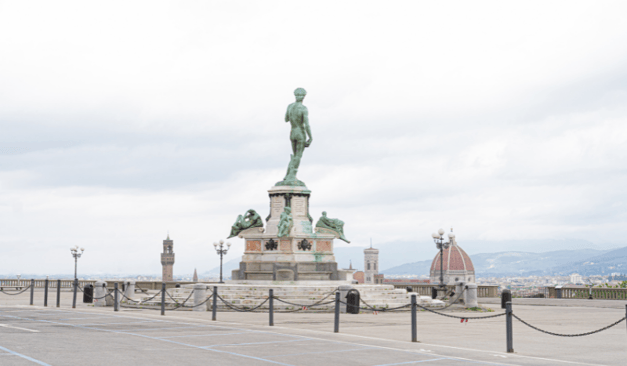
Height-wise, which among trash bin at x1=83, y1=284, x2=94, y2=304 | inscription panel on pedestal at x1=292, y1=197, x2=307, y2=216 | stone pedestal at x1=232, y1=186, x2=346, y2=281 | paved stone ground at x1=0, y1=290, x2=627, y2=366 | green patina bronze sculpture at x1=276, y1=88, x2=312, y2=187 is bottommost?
paved stone ground at x1=0, y1=290, x2=627, y2=366

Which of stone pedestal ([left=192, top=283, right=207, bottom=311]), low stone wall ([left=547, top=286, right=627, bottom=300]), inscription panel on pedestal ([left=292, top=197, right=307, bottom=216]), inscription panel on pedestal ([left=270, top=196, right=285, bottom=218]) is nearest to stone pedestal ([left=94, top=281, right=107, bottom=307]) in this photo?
stone pedestal ([left=192, top=283, right=207, bottom=311])

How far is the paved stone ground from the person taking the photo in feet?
41.8

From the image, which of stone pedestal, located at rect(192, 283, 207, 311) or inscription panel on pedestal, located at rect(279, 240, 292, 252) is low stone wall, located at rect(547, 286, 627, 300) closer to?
inscription panel on pedestal, located at rect(279, 240, 292, 252)

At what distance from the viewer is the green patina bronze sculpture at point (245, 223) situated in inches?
1255

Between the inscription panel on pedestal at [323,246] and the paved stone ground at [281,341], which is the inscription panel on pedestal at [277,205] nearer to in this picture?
the inscription panel on pedestal at [323,246]

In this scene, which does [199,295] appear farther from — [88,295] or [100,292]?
[88,295]

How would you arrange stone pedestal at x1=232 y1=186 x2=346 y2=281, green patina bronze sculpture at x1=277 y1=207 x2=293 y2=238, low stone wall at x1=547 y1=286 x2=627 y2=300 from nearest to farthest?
stone pedestal at x1=232 y1=186 x2=346 y2=281 < green patina bronze sculpture at x1=277 y1=207 x2=293 y2=238 < low stone wall at x1=547 y1=286 x2=627 y2=300

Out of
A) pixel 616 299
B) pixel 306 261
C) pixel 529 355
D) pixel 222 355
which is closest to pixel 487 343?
pixel 529 355

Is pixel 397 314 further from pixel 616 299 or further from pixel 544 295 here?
pixel 544 295

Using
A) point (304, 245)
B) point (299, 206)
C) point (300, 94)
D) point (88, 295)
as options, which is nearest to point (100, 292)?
point (88, 295)

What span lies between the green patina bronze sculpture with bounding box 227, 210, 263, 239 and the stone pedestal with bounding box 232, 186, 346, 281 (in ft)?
0.74

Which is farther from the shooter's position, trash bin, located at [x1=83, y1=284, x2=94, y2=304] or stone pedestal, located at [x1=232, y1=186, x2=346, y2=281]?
trash bin, located at [x1=83, y1=284, x2=94, y2=304]

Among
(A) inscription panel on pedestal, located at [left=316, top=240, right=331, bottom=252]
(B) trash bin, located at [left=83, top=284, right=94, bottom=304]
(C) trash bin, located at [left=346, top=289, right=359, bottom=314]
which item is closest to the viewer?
(C) trash bin, located at [left=346, top=289, right=359, bottom=314]

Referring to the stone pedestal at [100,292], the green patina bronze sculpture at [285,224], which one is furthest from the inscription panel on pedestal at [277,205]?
the stone pedestal at [100,292]
